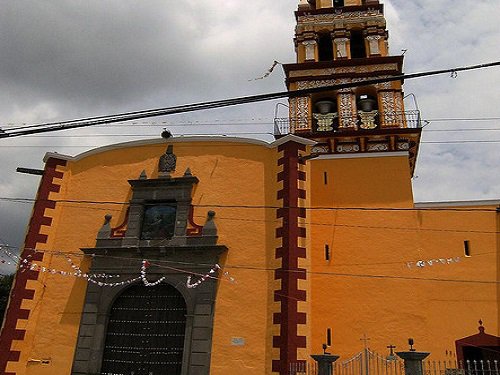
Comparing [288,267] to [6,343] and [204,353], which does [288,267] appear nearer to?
[204,353]

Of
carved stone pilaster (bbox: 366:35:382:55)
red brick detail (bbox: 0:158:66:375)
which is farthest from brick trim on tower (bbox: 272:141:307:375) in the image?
red brick detail (bbox: 0:158:66:375)

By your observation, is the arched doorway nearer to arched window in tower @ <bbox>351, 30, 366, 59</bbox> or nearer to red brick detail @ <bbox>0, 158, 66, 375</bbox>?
red brick detail @ <bbox>0, 158, 66, 375</bbox>

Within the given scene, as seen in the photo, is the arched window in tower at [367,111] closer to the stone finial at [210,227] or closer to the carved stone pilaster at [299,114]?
the carved stone pilaster at [299,114]

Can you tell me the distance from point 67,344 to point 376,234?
971 cm

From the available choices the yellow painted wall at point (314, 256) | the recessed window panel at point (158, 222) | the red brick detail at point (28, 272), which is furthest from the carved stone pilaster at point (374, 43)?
the red brick detail at point (28, 272)

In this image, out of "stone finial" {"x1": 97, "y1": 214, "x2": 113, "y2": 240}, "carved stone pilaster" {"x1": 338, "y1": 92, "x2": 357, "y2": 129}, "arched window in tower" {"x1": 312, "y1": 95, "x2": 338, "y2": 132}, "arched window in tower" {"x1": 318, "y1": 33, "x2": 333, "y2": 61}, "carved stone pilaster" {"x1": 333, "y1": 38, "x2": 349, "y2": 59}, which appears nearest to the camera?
"stone finial" {"x1": 97, "y1": 214, "x2": 113, "y2": 240}

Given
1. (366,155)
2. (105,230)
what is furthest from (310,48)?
(105,230)

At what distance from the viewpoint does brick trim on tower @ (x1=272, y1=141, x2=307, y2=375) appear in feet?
38.9

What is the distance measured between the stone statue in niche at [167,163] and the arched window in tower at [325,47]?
8.96m

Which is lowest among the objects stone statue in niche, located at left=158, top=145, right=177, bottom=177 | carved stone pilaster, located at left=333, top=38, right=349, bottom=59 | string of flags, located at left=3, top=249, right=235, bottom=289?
string of flags, located at left=3, top=249, right=235, bottom=289

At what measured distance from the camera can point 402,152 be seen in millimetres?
16219

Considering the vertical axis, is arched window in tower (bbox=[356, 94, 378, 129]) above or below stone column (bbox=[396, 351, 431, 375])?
above

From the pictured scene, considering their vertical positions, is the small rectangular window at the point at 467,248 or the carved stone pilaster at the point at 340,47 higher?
the carved stone pilaster at the point at 340,47

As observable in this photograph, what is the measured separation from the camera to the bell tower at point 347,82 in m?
16.7
